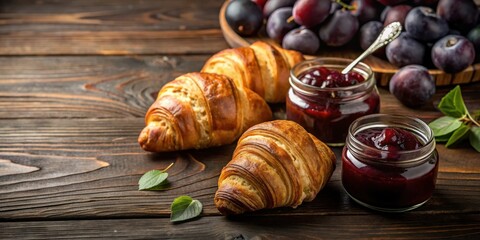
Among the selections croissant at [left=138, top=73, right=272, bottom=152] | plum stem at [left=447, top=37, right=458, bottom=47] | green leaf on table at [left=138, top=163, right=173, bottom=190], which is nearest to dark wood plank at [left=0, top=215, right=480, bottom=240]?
green leaf on table at [left=138, top=163, right=173, bottom=190]

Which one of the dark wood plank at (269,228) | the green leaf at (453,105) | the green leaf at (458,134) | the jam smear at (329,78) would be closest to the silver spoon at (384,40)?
the jam smear at (329,78)

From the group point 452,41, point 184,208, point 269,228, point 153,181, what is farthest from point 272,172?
point 452,41

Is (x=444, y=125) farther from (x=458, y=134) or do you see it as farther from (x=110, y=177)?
(x=110, y=177)

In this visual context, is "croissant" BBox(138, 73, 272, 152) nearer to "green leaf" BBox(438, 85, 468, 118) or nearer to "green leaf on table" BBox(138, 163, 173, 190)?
"green leaf on table" BBox(138, 163, 173, 190)

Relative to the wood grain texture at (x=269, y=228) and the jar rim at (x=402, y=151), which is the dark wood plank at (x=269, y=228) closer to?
the wood grain texture at (x=269, y=228)

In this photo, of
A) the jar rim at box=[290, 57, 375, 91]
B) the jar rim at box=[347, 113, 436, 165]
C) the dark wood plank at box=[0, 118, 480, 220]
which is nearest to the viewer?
the jar rim at box=[347, 113, 436, 165]

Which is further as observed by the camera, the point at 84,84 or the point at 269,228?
the point at 84,84
